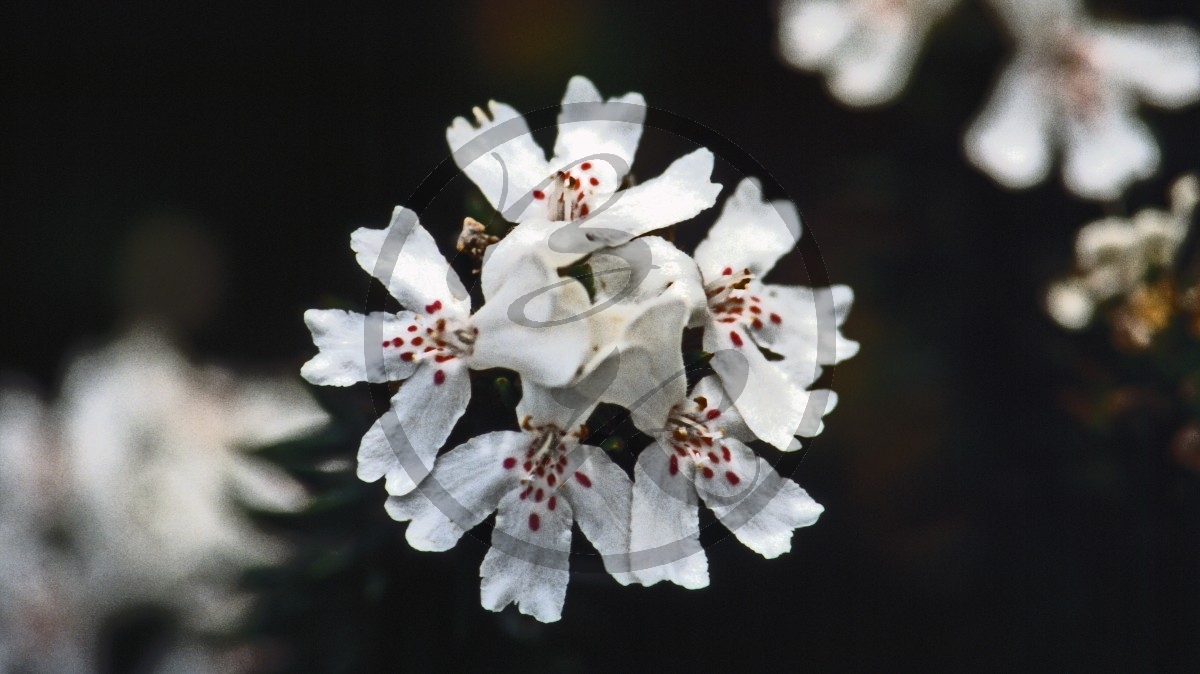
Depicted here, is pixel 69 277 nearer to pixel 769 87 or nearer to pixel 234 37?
pixel 234 37

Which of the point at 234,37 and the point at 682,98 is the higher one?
the point at 234,37

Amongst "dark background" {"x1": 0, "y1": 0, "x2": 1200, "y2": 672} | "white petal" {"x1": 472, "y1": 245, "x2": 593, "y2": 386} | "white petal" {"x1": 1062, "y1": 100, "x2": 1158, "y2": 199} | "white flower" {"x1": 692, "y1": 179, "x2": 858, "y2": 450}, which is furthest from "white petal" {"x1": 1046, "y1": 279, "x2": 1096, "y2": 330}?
"white petal" {"x1": 472, "y1": 245, "x2": 593, "y2": 386}

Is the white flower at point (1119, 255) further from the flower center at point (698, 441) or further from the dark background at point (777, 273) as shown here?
the flower center at point (698, 441)

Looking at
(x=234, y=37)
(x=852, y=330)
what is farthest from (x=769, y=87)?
(x=234, y=37)

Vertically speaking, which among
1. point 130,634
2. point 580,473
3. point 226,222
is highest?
point 580,473

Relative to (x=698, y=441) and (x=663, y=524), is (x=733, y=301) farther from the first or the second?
(x=663, y=524)

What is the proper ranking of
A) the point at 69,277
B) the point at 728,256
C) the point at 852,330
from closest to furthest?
the point at 728,256, the point at 852,330, the point at 69,277

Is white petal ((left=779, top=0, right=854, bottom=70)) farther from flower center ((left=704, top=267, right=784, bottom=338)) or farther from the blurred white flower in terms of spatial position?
the blurred white flower
